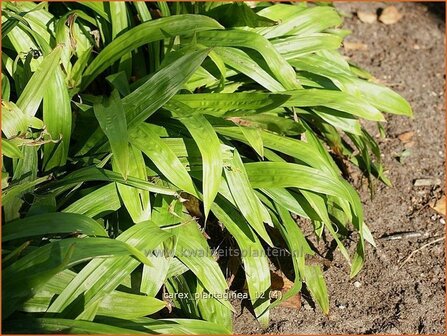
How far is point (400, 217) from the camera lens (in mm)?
3357

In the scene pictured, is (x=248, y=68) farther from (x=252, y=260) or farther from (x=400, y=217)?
(x=400, y=217)

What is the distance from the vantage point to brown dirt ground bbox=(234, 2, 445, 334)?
9.26 feet

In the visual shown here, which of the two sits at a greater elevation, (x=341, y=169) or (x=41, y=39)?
(x=41, y=39)

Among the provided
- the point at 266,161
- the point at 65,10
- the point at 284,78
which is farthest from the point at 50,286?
the point at 65,10

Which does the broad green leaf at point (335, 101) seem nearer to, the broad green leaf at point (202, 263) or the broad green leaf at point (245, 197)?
the broad green leaf at point (245, 197)

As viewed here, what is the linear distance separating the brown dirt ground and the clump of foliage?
105 millimetres

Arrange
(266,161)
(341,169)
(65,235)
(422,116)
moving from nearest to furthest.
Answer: (65,235) < (266,161) < (341,169) < (422,116)

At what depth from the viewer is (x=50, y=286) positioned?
91.3 inches

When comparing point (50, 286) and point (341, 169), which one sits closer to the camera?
point (50, 286)

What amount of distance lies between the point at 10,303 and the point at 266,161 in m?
1.21

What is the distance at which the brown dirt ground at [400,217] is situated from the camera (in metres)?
2.82

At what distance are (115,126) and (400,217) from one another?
4.79ft

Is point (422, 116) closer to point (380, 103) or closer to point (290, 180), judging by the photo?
point (380, 103)

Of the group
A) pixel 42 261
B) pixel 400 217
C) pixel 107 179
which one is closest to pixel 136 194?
pixel 107 179
